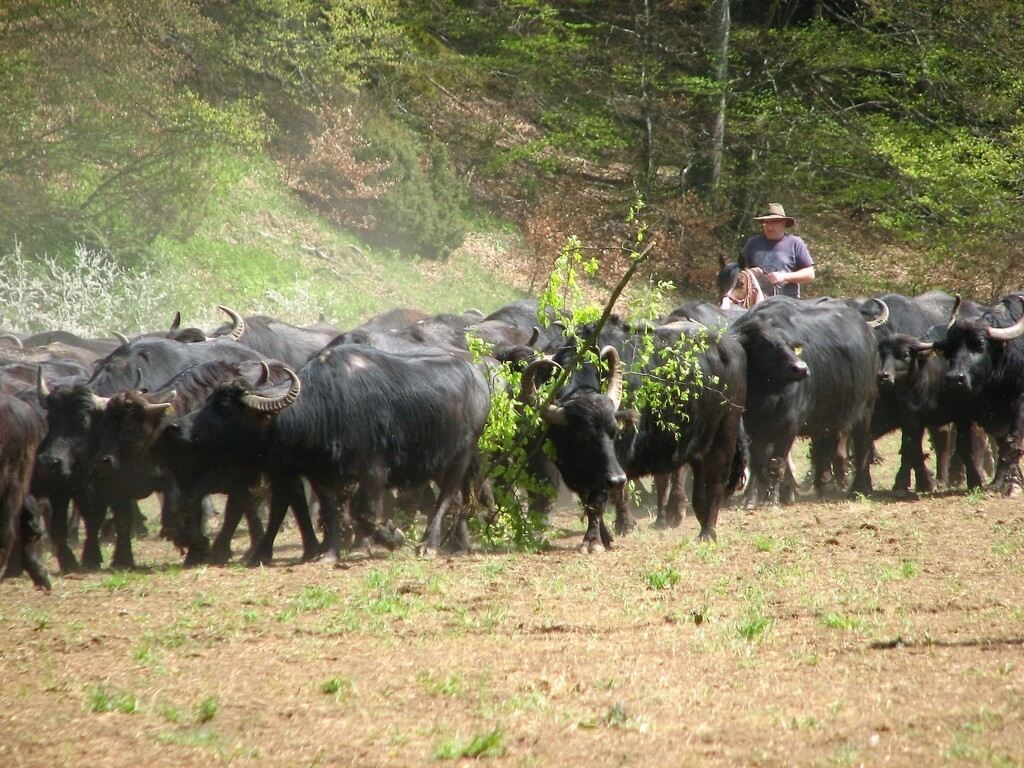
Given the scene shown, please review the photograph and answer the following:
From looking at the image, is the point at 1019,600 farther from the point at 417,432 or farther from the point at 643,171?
the point at 643,171

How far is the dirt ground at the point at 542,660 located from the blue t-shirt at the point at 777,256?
6.69 metres

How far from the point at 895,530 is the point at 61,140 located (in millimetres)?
20715

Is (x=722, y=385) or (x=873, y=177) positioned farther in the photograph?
(x=873, y=177)

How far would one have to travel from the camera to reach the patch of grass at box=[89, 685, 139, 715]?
6504 mm

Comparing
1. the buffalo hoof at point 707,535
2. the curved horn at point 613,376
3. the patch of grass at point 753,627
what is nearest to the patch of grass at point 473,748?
the patch of grass at point 753,627

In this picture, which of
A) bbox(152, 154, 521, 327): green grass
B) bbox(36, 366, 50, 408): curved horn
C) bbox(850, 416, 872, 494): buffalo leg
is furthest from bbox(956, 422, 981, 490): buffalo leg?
bbox(152, 154, 521, 327): green grass

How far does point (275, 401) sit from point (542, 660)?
15.6 ft

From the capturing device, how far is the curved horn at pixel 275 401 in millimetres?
11633

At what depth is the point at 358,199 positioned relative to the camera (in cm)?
3412

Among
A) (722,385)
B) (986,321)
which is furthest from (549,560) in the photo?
(986,321)

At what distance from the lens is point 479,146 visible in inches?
1550

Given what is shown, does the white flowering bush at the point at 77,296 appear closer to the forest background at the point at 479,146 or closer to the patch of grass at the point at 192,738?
the forest background at the point at 479,146

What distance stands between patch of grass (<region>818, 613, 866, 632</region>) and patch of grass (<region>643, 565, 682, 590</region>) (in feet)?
4.52

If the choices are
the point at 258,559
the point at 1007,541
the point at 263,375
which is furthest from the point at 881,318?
the point at 258,559
